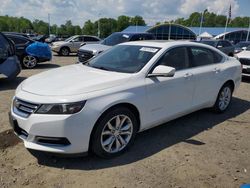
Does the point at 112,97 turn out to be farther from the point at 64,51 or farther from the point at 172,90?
the point at 64,51

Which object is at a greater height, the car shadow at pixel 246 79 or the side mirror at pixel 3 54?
the side mirror at pixel 3 54

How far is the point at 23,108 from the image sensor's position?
3676mm

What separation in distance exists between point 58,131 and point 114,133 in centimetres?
85

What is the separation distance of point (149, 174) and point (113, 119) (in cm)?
86

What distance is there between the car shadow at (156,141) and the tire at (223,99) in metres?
0.14

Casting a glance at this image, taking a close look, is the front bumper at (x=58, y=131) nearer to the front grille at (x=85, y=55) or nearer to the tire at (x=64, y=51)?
the front grille at (x=85, y=55)

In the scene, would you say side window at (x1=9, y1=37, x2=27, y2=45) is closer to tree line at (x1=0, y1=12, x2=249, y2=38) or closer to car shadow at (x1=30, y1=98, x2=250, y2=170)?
car shadow at (x1=30, y1=98, x2=250, y2=170)

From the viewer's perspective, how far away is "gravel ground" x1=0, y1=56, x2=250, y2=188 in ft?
11.4

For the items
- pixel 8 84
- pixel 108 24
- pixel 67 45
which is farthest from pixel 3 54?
pixel 108 24

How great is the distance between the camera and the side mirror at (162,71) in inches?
162

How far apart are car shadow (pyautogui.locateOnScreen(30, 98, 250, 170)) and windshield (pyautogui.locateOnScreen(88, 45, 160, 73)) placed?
1.21m

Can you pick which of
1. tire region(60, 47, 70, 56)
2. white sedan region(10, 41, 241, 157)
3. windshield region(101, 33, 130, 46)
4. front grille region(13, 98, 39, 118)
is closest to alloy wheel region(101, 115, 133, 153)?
white sedan region(10, 41, 241, 157)

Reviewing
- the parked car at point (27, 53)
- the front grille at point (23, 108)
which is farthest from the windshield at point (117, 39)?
the front grille at point (23, 108)

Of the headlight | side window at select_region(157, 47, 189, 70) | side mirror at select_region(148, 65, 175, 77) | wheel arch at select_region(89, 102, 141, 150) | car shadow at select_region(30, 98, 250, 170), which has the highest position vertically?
side window at select_region(157, 47, 189, 70)
